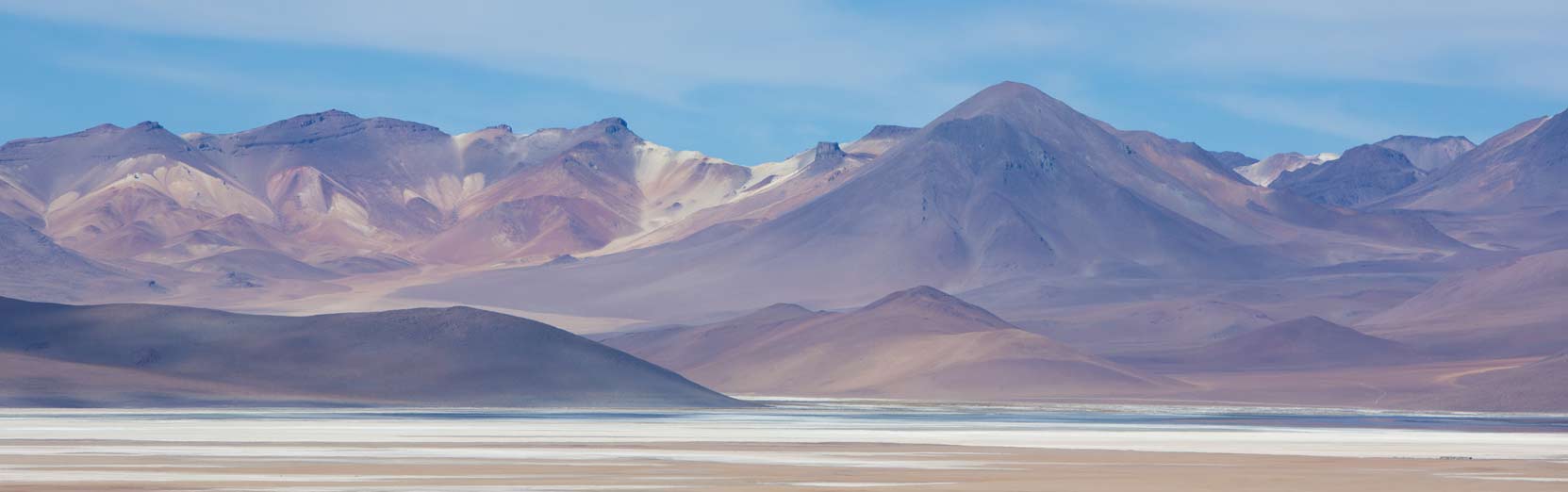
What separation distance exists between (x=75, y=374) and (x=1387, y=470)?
69233 mm

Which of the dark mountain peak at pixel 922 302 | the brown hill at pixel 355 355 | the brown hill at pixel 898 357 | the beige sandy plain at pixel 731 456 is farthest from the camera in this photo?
the dark mountain peak at pixel 922 302

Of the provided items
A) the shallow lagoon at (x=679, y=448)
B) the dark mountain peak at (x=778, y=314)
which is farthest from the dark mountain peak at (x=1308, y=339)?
the shallow lagoon at (x=679, y=448)

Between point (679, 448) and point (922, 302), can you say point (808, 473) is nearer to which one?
point (679, 448)

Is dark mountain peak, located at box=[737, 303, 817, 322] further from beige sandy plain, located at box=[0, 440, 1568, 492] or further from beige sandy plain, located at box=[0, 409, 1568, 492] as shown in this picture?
beige sandy plain, located at box=[0, 440, 1568, 492]

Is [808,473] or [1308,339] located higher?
[1308,339]

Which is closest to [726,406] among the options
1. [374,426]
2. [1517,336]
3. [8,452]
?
[374,426]

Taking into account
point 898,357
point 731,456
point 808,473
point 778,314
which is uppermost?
point 778,314

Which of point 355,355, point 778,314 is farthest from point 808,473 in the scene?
point 778,314

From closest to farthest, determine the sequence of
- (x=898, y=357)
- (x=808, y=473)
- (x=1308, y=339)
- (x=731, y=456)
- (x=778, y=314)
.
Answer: (x=808, y=473) < (x=731, y=456) < (x=898, y=357) < (x=1308, y=339) < (x=778, y=314)

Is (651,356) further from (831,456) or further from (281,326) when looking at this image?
(831,456)

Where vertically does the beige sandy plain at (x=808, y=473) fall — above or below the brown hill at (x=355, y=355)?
below

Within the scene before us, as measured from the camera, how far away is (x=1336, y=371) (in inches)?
6383

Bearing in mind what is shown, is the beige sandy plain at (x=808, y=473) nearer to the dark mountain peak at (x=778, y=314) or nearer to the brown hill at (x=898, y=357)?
the brown hill at (x=898, y=357)

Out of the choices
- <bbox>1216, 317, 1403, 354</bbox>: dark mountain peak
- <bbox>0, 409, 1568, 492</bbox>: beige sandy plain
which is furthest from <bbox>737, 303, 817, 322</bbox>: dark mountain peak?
<bbox>0, 409, 1568, 492</bbox>: beige sandy plain
